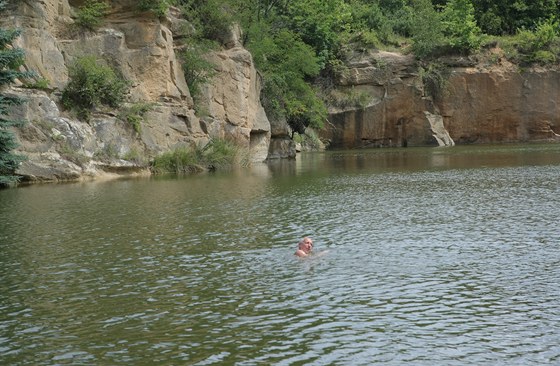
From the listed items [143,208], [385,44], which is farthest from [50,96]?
[385,44]

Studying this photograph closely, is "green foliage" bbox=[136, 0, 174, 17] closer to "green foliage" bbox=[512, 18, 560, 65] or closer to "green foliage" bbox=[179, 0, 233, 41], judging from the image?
"green foliage" bbox=[179, 0, 233, 41]

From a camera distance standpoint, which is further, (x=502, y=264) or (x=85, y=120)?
(x=85, y=120)

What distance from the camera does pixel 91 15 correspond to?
133 ft

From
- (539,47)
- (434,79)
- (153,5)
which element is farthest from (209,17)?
(539,47)

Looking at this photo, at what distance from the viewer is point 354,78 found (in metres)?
67.1

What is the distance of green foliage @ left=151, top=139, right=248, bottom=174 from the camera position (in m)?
39.7

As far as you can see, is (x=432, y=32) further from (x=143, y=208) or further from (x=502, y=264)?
(x=502, y=264)

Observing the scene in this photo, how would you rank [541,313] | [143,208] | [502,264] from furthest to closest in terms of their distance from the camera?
1. [143,208]
2. [502,264]
3. [541,313]

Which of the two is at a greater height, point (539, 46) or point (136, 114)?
point (539, 46)

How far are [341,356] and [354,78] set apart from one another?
58735mm

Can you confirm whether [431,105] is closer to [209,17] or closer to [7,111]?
[209,17]

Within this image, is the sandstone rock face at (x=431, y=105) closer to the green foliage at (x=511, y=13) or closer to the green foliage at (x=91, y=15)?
the green foliage at (x=511, y=13)

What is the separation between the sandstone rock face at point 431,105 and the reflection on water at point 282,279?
40.3m

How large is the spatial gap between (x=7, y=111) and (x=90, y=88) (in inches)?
244
